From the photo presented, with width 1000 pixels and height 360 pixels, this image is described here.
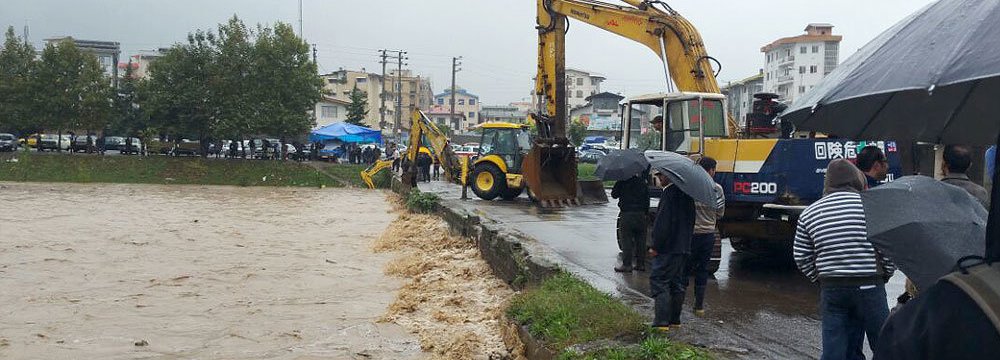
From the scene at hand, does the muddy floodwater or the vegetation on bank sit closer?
the vegetation on bank

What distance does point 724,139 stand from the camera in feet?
34.2

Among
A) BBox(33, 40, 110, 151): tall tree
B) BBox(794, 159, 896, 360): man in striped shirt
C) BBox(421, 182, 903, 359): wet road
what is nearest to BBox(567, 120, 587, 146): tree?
BBox(33, 40, 110, 151): tall tree

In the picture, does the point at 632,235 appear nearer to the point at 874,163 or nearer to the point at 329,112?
the point at 874,163

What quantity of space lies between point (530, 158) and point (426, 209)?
3646 millimetres

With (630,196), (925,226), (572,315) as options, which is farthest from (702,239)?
(925,226)

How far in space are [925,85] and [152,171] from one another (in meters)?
39.9

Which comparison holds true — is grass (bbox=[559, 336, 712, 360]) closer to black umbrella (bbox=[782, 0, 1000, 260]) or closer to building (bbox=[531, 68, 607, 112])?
black umbrella (bbox=[782, 0, 1000, 260])

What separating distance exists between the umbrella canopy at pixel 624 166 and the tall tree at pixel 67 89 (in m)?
39.7

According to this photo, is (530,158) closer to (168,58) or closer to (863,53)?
(863,53)

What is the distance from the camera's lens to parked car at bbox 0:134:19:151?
144 feet

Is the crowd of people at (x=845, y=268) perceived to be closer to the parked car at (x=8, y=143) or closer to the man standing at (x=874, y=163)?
the man standing at (x=874, y=163)

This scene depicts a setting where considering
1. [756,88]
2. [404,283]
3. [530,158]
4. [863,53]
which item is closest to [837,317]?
[863,53]

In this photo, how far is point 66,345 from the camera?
903cm

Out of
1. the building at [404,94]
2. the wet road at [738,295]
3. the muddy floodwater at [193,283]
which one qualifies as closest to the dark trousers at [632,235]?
the wet road at [738,295]
